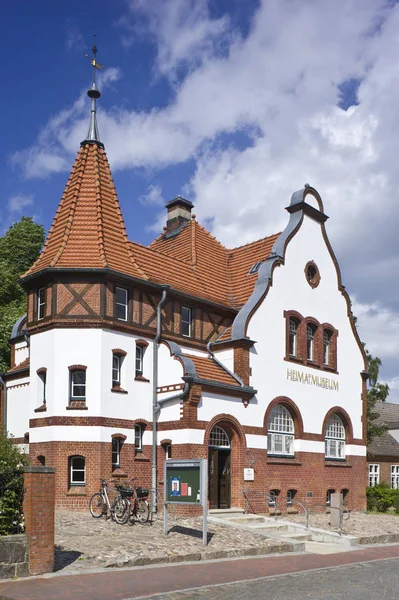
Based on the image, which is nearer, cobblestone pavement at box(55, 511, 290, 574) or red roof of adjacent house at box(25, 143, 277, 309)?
cobblestone pavement at box(55, 511, 290, 574)

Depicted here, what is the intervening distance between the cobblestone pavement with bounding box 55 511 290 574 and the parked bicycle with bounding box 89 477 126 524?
0.27 m

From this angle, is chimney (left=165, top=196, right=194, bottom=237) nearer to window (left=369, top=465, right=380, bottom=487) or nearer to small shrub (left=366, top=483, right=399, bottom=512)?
small shrub (left=366, top=483, right=399, bottom=512)

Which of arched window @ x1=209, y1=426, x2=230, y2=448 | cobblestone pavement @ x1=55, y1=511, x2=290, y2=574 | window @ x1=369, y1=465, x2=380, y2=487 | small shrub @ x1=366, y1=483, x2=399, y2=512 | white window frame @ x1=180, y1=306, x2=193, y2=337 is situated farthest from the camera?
window @ x1=369, y1=465, x2=380, y2=487

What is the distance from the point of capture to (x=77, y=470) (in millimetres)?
23062

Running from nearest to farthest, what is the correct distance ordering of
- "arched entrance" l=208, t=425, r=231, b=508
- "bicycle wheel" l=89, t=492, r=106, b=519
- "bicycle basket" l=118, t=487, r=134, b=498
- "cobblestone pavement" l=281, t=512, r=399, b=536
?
"bicycle basket" l=118, t=487, r=134, b=498, "bicycle wheel" l=89, t=492, r=106, b=519, "cobblestone pavement" l=281, t=512, r=399, b=536, "arched entrance" l=208, t=425, r=231, b=508

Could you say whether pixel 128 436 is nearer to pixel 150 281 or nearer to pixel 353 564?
pixel 150 281

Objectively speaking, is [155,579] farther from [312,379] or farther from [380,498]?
[380,498]

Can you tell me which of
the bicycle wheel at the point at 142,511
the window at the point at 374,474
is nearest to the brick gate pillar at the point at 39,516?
the bicycle wheel at the point at 142,511

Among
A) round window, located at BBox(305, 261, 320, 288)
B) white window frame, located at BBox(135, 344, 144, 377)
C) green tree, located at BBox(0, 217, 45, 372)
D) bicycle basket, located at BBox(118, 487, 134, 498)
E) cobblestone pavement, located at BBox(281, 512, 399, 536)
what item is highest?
green tree, located at BBox(0, 217, 45, 372)

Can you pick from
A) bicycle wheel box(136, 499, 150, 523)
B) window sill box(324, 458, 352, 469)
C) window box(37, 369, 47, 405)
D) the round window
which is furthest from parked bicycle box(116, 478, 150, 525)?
the round window

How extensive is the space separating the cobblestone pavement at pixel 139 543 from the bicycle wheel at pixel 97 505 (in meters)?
0.33

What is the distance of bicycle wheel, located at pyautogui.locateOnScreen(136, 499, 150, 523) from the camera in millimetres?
19844

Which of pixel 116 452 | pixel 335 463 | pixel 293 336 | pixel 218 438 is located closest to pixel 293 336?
pixel 293 336

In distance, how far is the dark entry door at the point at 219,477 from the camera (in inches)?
965
